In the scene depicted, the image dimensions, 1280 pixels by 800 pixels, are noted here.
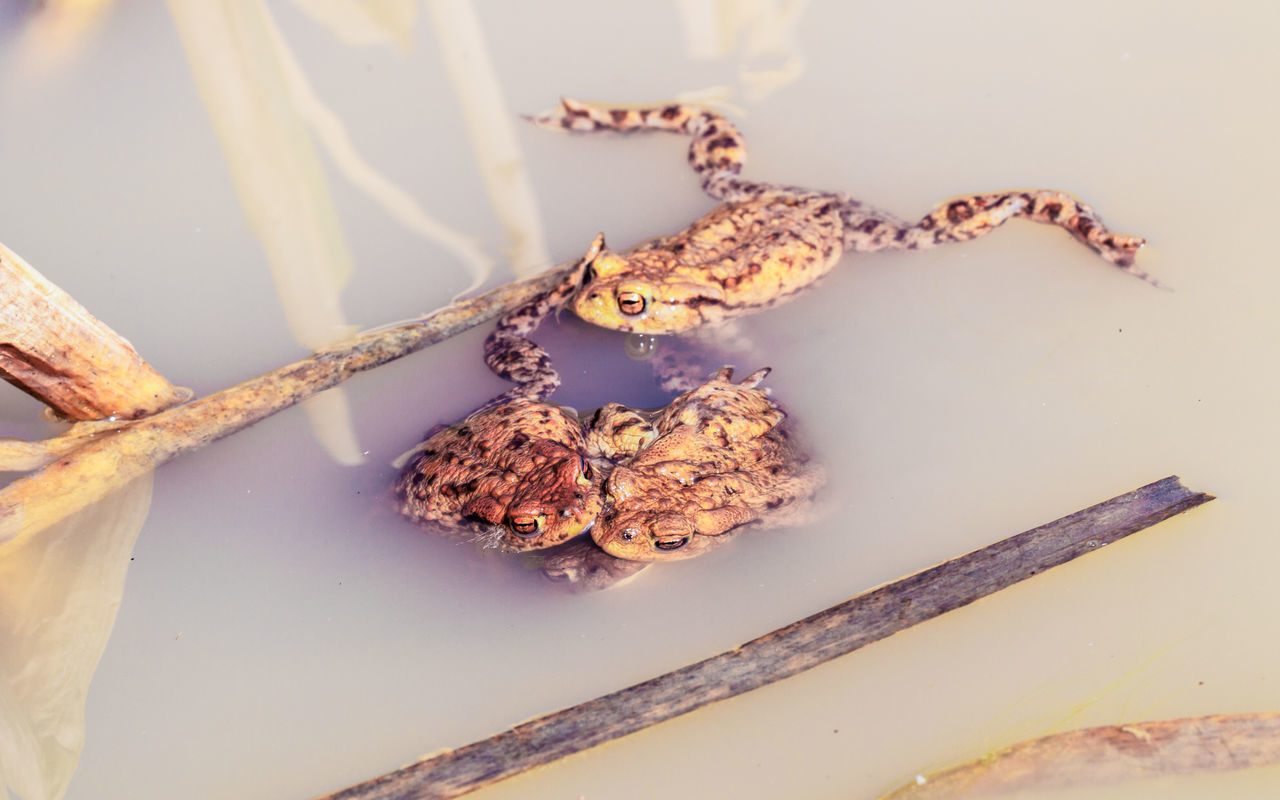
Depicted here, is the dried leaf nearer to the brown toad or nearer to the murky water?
the murky water

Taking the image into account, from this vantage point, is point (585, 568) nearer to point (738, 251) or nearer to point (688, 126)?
point (738, 251)

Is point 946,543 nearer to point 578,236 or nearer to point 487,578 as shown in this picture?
point 487,578

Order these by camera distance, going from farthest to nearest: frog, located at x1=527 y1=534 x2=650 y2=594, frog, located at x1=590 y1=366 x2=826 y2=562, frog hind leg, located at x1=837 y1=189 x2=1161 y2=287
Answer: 1. frog hind leg, located at x1=837 y1=189 x2=1161 y2=287
2. frog, located at x1=527 y1=534 x2=650 y2=594
3. frog, located at x1=590 y1=366 x2=826 y2=562

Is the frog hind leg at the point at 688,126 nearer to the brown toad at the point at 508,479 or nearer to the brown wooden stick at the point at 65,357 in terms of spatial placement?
the brown toad at the point at 508,479

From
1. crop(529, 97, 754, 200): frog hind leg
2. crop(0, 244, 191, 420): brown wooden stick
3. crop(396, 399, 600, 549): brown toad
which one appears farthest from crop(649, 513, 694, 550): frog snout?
crop(0, 244, 191, 420): brown wooden stick

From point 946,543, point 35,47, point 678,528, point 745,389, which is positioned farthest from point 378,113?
point 946,543

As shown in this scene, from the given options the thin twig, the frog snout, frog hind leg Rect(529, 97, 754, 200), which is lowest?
the frog snout

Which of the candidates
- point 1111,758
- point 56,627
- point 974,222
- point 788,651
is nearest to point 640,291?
point 788,651
